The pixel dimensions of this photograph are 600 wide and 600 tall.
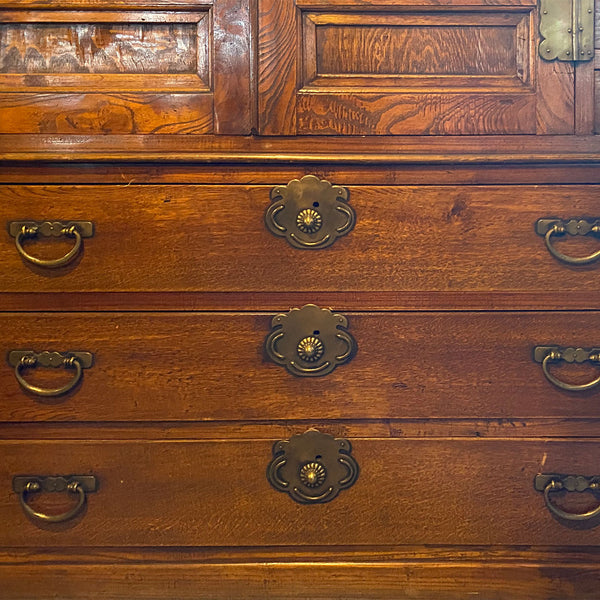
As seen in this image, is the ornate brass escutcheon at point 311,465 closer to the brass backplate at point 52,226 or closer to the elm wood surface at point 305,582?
the elm wood surface at point 305,582

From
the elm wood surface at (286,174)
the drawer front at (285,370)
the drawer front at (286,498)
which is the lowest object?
the drawer front at (286,498)

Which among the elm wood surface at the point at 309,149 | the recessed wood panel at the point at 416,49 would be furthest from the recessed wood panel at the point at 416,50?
the elm wood surface at the point at 309,149

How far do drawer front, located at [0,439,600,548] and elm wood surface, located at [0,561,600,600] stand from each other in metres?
0.05

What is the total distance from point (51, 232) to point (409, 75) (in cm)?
65

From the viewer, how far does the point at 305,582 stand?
1.10 meters

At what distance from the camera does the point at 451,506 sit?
1.09 metres

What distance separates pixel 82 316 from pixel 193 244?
222 millimetres

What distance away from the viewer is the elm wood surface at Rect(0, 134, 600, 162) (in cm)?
104

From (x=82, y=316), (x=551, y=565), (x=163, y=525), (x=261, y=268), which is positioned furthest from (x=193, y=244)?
(x=551, y=565)

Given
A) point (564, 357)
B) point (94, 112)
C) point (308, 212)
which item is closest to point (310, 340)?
point (308, 212)

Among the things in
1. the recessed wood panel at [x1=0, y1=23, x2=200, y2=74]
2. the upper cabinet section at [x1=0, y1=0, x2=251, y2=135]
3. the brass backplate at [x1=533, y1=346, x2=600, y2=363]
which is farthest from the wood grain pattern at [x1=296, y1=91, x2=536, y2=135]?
the brass backplate at [x1=533, y1=346, x2=600, y2=363]

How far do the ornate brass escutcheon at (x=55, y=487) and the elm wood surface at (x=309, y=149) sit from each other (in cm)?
53

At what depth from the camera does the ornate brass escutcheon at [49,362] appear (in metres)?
1.05

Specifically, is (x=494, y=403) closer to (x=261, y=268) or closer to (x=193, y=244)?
(x=261, y=268)
